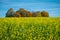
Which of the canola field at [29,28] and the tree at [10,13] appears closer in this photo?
the canola field at [29,28]

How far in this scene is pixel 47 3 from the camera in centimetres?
268

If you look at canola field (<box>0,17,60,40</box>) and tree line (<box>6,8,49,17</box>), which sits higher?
tree line (<box>6,8,49,17</box>)

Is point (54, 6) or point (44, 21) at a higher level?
point (54, 6)

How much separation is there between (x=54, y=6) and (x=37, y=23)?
417 millimetres

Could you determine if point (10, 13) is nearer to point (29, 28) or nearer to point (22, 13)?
point (22, 13)

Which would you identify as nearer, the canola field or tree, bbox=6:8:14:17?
the canola field

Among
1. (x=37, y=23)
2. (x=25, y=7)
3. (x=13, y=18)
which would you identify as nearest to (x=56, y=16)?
(x=37, y=23)

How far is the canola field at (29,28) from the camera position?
97.8 inches

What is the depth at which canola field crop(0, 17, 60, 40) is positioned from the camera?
8.15 ft

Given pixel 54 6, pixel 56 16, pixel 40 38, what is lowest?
pixel 40 38

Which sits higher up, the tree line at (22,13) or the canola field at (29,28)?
the tree line at (22,13)

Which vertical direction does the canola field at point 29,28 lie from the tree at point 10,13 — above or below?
below

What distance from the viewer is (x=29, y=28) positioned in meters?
2.53

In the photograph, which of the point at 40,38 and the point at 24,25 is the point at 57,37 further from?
the point at 24,25
